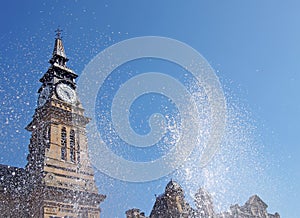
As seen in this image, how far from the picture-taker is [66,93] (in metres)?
37.3

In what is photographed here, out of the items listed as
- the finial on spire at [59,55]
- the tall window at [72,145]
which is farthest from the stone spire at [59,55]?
the tall window at [72,145]

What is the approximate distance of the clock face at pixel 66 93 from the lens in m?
36.4

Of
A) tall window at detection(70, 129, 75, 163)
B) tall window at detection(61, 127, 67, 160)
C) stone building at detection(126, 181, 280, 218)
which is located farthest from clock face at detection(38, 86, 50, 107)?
stone building at detection(126, 181, 280, 218)

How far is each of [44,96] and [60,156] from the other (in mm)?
7732

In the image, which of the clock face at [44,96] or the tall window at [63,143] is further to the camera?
the clock face at [44,96]

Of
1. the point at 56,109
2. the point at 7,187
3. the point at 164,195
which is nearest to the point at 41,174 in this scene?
the point at 7,187

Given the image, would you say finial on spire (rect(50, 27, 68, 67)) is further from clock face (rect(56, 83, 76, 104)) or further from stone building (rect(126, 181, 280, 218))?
stone building (rect(126, 181, 280, 218))

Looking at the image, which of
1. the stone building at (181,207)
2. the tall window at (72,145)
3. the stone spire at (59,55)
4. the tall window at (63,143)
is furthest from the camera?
the stone spire at (59,55)

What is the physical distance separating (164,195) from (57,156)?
11979 millimetres

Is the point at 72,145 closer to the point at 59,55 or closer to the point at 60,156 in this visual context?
the point at 60,156

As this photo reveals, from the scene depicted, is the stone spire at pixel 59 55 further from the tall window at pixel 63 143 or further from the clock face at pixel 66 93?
the tall window at pixel 63 143

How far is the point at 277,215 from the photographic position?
44.5 meters

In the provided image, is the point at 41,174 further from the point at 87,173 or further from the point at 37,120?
the point at 37,120

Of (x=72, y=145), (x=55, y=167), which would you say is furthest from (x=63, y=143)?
(x=55, y=167)
